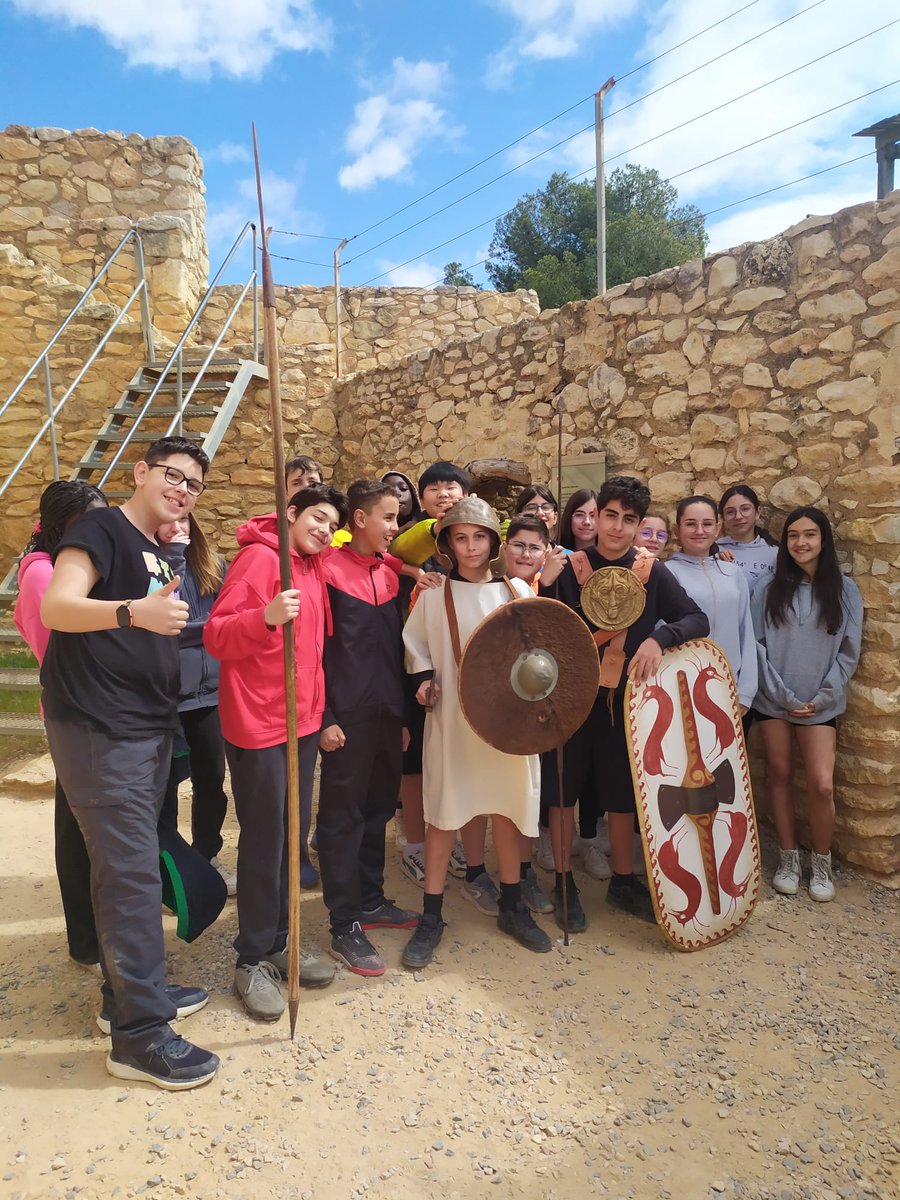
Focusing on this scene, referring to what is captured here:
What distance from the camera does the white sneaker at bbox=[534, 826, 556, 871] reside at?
3.32 m

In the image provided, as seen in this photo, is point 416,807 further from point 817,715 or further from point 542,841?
point 817,715

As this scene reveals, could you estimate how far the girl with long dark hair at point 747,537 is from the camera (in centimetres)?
341

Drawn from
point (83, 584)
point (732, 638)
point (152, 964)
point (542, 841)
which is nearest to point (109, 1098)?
point (152, 964)

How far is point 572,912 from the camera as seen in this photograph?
9.57ft

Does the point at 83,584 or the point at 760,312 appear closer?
the point at 83,584

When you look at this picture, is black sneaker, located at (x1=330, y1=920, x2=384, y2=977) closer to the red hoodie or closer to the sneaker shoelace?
the sneaker shoelace

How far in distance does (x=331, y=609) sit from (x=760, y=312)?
8.63ft

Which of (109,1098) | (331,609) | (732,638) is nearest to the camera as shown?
(109,1098)

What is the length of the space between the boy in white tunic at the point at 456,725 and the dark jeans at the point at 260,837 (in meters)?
0.50

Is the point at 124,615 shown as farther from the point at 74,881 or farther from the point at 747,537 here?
the point at 747,537

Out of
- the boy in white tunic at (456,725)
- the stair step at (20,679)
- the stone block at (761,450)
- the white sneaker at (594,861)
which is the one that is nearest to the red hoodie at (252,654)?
the boy in white tunic at (456,725)

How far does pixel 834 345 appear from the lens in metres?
3.34

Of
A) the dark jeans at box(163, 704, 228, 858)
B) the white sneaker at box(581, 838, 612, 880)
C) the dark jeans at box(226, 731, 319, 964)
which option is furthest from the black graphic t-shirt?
the white sneaker at box(581, 838, 612, 880)

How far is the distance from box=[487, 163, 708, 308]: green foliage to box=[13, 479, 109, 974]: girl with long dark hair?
47.6 feet
